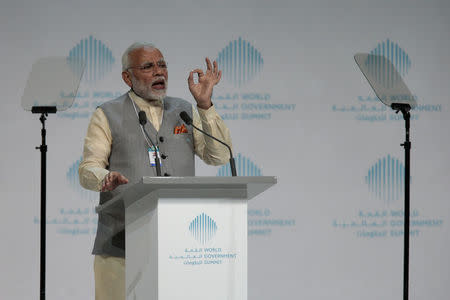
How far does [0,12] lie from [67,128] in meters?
0.95

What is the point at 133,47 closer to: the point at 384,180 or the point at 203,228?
the point at 203,228

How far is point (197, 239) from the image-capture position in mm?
1984

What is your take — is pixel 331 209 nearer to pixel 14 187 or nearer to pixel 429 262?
pixel 429 262

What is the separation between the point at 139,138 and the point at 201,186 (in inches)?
33.9

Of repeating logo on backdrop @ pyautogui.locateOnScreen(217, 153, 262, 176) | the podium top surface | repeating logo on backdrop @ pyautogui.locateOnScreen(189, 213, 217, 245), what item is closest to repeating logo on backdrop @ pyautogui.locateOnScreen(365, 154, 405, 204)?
repeating logo on backdrop @ pyautogui.locateOnScreen(217, 153, 262, 176)

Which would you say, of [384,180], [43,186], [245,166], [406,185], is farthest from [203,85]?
[384,180]

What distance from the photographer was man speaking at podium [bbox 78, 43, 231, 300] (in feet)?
8.61

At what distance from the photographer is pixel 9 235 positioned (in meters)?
4.35

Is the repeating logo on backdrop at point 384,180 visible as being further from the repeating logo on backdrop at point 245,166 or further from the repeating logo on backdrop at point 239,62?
the repeating logo on backdrop at point 239,62

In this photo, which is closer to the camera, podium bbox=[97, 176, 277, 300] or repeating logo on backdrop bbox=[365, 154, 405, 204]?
podium bbox=[97, 176, 277, 300]

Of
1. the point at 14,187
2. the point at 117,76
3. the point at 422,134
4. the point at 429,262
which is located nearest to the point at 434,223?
the point at 429,262

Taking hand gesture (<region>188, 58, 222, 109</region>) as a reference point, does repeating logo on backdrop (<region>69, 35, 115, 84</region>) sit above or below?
above

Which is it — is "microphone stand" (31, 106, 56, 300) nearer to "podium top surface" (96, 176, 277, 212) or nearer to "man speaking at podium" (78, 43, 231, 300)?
"man speaking at podium" (78, 43, 231, 300)

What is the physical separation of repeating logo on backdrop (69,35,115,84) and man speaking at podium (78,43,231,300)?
1.51 m
